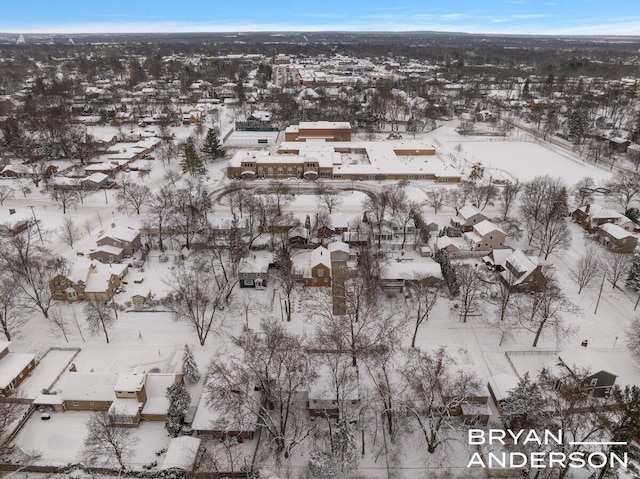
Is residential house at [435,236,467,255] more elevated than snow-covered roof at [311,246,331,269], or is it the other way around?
snow-covered roof at [311,246,331,269]

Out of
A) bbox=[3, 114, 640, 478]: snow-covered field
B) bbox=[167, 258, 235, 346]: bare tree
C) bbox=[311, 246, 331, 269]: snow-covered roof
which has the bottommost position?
bbox=[3, 114, 640, 478]: snow-covered field

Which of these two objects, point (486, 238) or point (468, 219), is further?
point (468, 219)

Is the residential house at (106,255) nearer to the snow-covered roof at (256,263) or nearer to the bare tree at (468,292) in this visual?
the snow-covered roof at (256,263)

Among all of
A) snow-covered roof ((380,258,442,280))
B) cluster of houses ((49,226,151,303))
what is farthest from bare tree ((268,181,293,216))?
cluster of houses ((49,226,151,303))

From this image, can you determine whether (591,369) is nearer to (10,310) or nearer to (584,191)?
(584,191)

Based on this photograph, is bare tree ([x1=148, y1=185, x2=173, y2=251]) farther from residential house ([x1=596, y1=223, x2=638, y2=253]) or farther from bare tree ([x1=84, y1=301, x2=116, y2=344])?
residential house ([x1=596, y1=223, x2=638, y2=253])

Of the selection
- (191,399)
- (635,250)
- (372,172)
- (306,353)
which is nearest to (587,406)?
(306,353)

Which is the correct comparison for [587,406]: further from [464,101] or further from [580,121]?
[464,101]

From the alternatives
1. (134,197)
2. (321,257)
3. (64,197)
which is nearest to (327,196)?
(321,257)

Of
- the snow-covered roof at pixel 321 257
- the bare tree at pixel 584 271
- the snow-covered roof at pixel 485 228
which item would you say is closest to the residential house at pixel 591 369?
the bare tree at pixel 584 271
